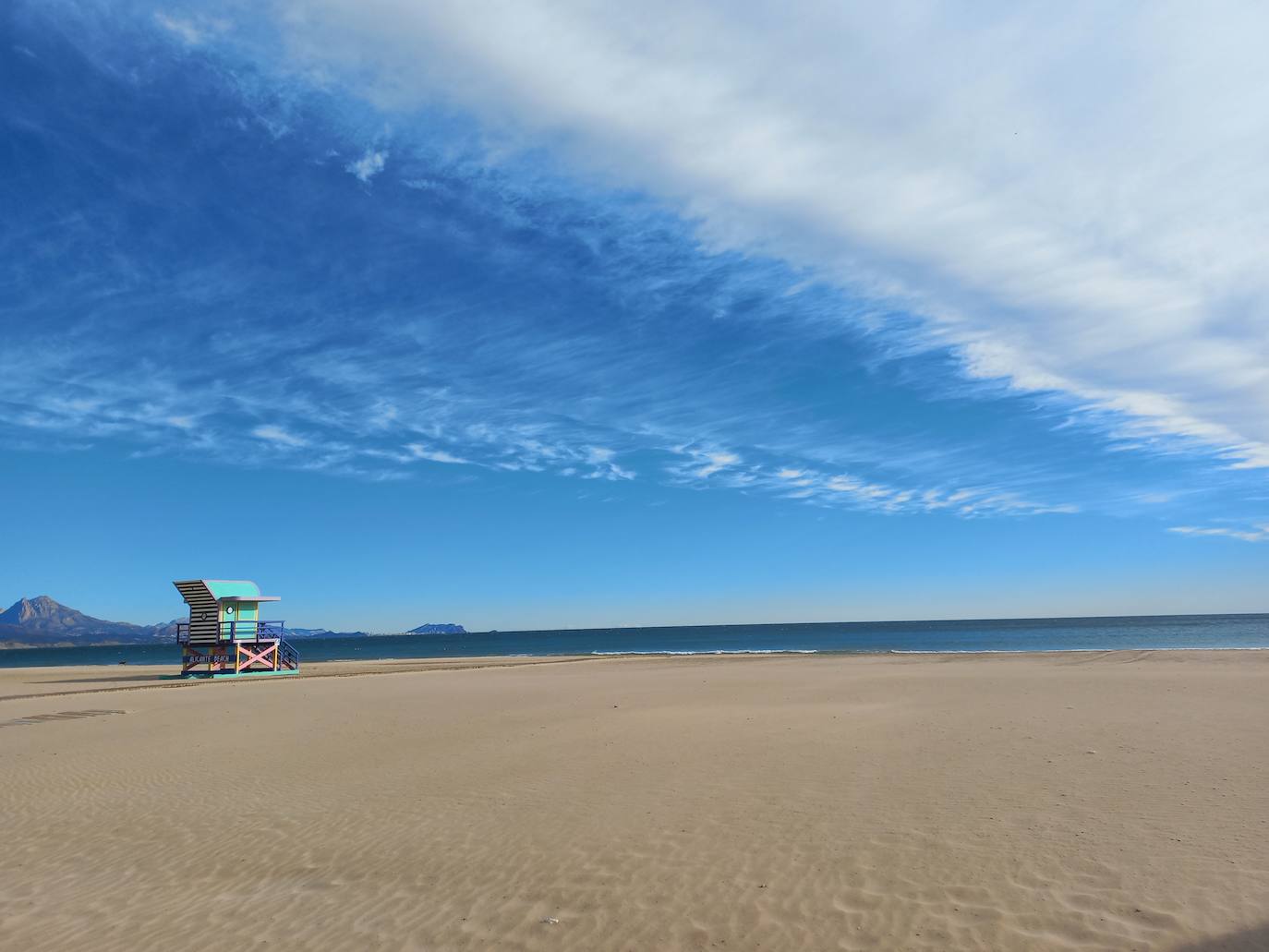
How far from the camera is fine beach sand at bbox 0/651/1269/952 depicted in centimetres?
636

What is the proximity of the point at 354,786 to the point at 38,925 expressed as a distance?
505 centimetres

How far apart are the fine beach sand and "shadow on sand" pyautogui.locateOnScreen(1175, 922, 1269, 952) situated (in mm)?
20

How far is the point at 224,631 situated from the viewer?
39.2 meters

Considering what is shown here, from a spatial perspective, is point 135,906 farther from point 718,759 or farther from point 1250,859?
point 1250,859

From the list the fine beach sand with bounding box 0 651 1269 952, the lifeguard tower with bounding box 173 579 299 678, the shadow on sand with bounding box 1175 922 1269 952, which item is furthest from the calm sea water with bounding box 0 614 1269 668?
the shadow on sand with bounding box 1175 922 1269 952

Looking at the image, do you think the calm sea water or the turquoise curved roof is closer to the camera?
the turquoise curved roof

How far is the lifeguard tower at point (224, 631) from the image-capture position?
3900cm

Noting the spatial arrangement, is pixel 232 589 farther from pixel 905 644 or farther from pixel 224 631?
pixel 905 644

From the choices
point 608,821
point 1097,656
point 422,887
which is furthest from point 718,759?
point 1097,656

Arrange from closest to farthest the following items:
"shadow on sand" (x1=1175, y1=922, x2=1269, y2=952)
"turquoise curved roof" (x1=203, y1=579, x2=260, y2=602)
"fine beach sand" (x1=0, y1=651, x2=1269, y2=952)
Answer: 1. "shadow on sand" (x1=1175, y1=922, x2=1269, y2=952)
2. "fine beach sand" (x1=0, y1=651, x2=1269, y2=952)
3. "turquoise curved roof" (x1=203, y1=579, x2=260, y2=602)

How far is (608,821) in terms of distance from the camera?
30.1ft

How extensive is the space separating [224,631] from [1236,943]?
140 ft

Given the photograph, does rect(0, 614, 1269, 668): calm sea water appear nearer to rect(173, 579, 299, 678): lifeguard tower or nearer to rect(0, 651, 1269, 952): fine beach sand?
rect(173, 579, 299, 678): lifeguard tower

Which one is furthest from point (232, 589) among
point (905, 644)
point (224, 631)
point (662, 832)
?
point (905, 644)
